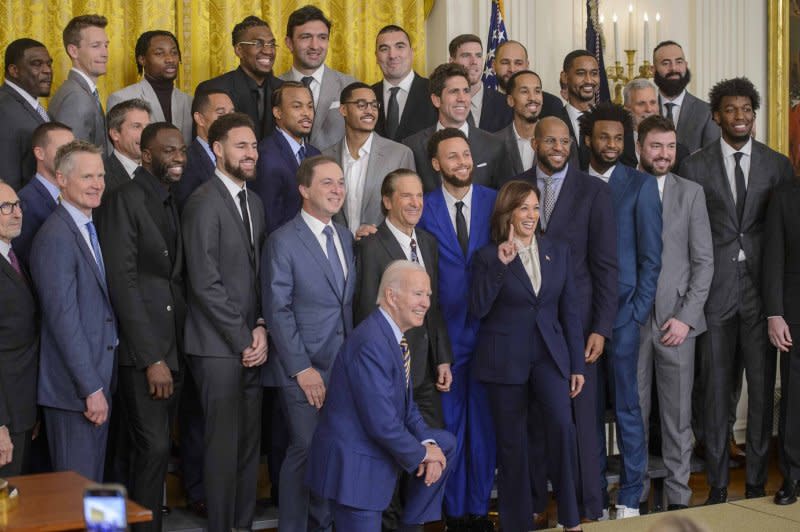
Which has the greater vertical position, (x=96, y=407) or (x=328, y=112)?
(x=328, y=112)

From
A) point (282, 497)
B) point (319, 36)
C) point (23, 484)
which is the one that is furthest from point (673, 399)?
point (23, 484)

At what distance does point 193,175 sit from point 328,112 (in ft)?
3.49

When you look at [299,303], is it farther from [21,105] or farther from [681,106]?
[681,106]

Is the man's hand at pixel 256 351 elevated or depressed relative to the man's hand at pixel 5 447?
elevated

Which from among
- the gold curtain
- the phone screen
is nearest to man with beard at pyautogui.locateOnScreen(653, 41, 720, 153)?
the gold curtain

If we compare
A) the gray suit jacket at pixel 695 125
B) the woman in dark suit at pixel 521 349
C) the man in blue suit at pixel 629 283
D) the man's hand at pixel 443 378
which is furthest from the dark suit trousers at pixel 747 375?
the man's hand at pixel 443 378

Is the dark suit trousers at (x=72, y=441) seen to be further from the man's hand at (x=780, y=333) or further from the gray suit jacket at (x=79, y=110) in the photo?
the man's hand at (x=780, y=333)

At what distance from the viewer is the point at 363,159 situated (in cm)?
610

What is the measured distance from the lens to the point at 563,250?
5.71 metres

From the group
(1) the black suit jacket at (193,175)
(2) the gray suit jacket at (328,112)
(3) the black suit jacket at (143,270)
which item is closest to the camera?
(3) the black suit jacket at (143,270)

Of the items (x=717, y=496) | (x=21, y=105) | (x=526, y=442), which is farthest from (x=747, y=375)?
(x=21, y=105)

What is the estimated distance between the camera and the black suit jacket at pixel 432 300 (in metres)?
5.56

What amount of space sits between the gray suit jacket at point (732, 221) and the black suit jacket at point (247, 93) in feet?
7.54

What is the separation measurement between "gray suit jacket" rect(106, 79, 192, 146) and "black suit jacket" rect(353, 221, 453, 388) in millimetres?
1400
